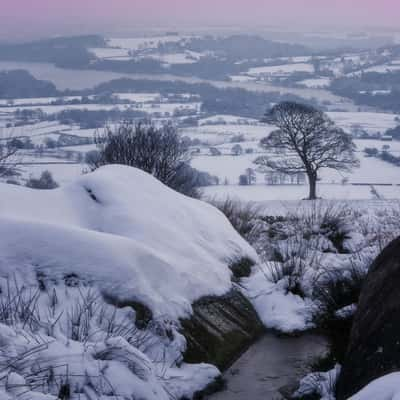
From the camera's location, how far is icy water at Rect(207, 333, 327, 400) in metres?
5.52

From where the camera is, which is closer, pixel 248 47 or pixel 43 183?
pixel 43 183

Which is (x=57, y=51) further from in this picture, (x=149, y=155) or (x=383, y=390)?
(x=383, y=390)

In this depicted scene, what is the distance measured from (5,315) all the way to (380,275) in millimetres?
3059

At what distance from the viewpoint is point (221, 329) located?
6527 mm

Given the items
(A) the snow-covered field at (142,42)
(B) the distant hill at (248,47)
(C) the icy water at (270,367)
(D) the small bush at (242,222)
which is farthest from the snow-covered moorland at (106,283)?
(A) the snow-covered field at (142,42)

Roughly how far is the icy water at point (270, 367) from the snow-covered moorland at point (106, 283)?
33 cm

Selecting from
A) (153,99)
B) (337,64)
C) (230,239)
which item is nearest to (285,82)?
(337,64)

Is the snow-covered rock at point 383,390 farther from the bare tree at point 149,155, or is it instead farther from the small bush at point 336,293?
the bare tree at point 149,155

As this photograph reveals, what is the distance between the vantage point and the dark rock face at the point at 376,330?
13.4 ft

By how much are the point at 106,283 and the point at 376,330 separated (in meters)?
2.62

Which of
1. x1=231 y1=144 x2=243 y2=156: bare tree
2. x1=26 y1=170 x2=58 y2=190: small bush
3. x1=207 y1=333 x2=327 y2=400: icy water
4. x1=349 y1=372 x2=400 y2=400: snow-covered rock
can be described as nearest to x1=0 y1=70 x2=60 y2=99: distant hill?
x1=231 y1=144 x2=243 y2=156: bare tree

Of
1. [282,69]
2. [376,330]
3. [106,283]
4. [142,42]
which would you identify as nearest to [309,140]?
[106,283]

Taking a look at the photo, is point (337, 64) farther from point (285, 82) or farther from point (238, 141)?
point (238, 141)

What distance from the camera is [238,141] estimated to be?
64000mm
